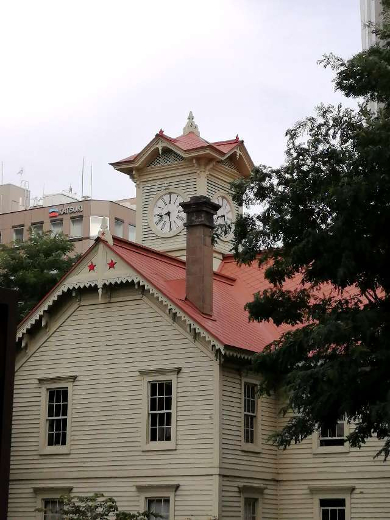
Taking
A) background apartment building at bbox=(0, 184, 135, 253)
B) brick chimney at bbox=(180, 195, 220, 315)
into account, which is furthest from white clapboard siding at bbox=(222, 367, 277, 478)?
background apartment building at bbox=(0, 184, 135, 253)

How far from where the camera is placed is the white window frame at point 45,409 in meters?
34.9

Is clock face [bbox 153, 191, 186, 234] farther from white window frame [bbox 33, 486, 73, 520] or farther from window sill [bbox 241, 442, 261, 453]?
white window frame [bbox 33, 486, 73, 520]

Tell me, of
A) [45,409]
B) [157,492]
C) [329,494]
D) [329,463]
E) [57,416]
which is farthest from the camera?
[45,409]

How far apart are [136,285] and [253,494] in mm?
7492

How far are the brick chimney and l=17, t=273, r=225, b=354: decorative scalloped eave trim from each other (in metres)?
1.16

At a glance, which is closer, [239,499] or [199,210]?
[239,499]

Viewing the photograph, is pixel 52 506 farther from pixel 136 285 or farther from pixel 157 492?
pixel 136 285

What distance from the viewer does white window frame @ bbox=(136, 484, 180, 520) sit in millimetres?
32219

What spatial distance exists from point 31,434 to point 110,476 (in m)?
3.59

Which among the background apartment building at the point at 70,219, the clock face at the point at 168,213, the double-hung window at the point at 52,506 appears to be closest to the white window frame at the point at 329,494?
the double-hung window at the point at 52,506

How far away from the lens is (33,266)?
51344mm

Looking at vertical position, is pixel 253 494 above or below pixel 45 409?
below

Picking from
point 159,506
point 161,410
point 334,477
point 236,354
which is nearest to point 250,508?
point 334,477

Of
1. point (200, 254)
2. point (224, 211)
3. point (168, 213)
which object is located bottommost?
point (200, 254)
